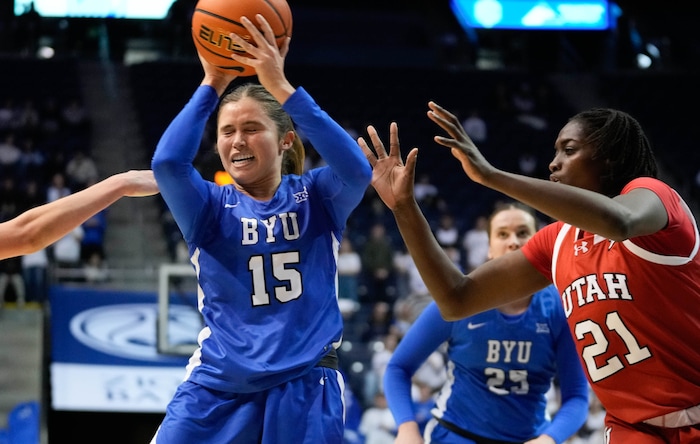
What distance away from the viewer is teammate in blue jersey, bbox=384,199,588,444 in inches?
176

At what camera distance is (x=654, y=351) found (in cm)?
301

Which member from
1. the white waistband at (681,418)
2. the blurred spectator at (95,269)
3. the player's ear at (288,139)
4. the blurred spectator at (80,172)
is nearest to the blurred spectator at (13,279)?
the blurred spectator at (95,269)

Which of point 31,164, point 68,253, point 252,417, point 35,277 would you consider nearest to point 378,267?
point 68,253

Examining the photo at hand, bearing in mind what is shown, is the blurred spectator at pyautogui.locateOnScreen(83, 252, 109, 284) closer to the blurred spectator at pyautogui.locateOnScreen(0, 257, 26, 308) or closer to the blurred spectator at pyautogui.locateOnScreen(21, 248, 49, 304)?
the blurred spectator at pyautogui.locateOnScreen(21, 248, 49, 304)

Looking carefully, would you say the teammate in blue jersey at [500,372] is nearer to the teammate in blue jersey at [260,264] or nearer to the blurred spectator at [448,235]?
the teammate in blue jersey at [260,264]

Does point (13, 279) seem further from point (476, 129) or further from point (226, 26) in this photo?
point (476, 129)

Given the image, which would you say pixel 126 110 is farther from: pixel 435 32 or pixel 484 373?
pixel 484 373

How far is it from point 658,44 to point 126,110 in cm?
1233

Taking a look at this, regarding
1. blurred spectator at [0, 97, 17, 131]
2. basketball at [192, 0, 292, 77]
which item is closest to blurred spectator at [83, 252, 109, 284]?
blurred spectator at [0, 97, 17, 131]

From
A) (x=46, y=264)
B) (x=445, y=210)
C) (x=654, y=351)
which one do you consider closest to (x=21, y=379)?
(x=46, y=264)

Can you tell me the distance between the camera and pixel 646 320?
3020 millimetres

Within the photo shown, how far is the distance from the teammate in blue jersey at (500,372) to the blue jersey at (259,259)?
1420 mm

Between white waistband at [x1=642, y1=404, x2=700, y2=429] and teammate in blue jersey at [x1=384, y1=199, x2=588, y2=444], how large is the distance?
1452 mm

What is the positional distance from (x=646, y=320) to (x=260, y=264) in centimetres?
128
